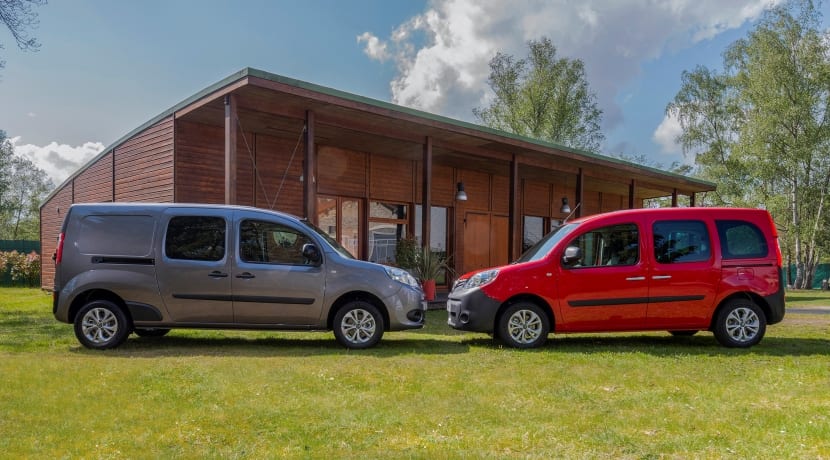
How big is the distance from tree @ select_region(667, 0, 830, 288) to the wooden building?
392 inches

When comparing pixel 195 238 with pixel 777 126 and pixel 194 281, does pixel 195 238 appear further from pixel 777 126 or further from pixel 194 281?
pixel 777 126

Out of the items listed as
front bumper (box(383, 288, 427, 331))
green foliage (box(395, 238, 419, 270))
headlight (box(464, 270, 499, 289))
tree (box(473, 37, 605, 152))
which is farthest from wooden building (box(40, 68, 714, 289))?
tree (box(473, 37, 605, 152))

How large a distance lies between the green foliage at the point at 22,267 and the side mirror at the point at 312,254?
1958 centimetres

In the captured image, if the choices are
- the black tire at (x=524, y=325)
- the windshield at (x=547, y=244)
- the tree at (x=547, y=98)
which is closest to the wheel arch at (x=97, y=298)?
the black tire at (x=524, y=325)

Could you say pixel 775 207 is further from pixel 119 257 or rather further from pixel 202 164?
pixel 119 257

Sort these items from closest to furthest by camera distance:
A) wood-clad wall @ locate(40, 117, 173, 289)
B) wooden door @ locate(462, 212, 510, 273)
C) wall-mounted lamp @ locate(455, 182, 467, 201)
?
wood-clad wall @ locate(40, 117, 173, 289) < wall-mounted lamp @ locate(455, 182, 467, 201) < wooden door @ locate(462, 212, 510, 273)

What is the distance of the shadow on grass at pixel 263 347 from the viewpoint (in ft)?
21.6

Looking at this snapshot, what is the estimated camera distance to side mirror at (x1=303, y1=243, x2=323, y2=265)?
691cm

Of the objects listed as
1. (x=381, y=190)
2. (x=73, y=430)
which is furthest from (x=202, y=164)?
(x=73, y=430)

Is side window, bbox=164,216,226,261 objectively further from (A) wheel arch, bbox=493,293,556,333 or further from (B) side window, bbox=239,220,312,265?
(A) wheel arch, bbox=493,293,556,333

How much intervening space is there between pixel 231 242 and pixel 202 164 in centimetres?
513

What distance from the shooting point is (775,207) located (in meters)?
26.3

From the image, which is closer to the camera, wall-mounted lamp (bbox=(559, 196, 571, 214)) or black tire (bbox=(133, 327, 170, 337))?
black tire (bbox=(133, 327, 170, 337))

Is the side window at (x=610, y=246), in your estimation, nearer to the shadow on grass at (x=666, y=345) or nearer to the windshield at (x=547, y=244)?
the windshield at (x=547, y=244)
